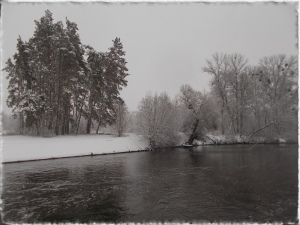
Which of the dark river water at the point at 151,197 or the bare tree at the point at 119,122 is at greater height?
the bare tree at the point at 119,122

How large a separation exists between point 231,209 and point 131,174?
6.85 meters

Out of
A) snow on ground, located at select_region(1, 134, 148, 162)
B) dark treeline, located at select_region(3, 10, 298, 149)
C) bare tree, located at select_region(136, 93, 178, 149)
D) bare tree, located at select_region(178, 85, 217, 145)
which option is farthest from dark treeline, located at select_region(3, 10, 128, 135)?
bare tree, located at select_region(178, 85, 217, 145)

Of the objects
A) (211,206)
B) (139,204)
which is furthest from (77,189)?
(211,206)

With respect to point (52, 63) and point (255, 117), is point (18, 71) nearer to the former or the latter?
point (52, 63)

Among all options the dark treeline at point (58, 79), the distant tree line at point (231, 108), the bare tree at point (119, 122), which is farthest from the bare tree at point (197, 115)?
the dark treeline at point (58, 79)

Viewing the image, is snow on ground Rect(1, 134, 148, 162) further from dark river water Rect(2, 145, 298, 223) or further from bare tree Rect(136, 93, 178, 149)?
dark river water Rect(2, 145, 298, 223)

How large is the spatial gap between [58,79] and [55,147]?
1173 centimetres

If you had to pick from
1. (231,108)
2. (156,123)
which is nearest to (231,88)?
(231,108)

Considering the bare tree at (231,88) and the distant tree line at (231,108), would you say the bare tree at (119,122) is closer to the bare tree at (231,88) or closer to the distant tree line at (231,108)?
the distant tree line at (231,108)

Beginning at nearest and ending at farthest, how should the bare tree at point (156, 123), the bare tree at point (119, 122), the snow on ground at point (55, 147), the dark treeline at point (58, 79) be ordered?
the snow on ground at point (55, 147)
the dark treeline at point (58, 79)
the bare tree at point (156, 123)
the bare tree at point (119, 122)

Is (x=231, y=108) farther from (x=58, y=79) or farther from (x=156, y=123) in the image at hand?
(x=58, y=79)

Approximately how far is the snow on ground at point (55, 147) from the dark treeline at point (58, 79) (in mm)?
4174

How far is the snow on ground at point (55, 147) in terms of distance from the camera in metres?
17.5

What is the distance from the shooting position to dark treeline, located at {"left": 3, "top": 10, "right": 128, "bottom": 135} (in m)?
23.4
